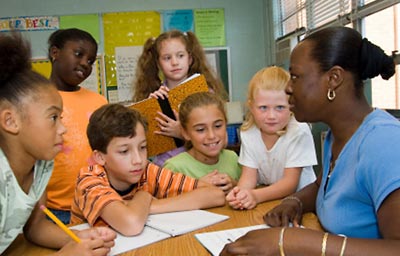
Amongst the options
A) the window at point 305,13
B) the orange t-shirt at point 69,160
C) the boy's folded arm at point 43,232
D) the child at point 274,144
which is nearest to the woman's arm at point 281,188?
the child at point 274,144

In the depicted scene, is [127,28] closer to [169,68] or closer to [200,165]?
[169,68]

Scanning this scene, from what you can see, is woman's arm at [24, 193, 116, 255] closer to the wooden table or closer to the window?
the wooden table

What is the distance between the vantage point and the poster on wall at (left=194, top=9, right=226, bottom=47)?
12.4 feet

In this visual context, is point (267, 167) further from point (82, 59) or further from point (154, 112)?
point (82, 59)

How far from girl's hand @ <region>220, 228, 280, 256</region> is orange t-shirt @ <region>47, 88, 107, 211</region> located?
93 centimetres

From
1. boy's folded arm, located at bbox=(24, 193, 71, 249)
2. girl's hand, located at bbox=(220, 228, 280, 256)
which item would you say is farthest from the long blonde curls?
girl's hand, located at bbox=(220, 228, 280, 256)

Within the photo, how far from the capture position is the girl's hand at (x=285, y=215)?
1.08 meters

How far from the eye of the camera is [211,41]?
382cm

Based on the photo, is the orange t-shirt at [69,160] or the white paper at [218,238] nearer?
the white paper at [218,238]

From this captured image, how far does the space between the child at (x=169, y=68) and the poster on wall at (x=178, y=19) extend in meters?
1.84

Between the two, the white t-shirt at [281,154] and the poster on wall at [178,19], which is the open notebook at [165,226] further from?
the poster on wall at [178,19]

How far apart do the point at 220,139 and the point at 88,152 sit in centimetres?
55

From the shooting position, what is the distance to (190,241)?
100 cm

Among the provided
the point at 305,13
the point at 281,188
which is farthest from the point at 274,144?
the point at 305,13
